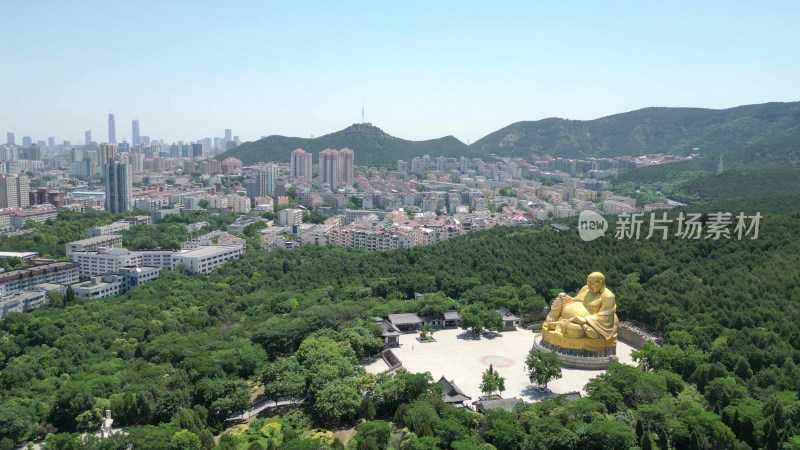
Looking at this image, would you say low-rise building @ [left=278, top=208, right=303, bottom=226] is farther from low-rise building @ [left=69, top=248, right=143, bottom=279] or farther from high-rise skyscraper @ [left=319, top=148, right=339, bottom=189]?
high-rise skyscraper @ [left=319, top=148, right=339, bottom=189]

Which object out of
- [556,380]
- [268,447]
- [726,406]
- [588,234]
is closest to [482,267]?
[588,234]

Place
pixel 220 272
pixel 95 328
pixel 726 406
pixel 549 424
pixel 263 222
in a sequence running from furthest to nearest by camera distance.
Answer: pixel 263 222 < pixel 220 272 < pixel 95 328 < pixel 726 406 < pixel 549 424

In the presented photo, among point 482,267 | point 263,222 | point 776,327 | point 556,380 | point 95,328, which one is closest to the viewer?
point 556,380

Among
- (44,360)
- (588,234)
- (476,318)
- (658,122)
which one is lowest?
→ (44,360)

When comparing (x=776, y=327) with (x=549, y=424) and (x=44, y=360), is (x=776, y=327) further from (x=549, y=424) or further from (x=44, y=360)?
(x=44, y=360)

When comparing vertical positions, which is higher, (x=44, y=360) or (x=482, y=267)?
(x=482, y=267)

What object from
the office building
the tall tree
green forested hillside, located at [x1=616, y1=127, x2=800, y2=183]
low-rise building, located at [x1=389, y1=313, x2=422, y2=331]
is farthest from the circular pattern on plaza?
green forested hillside, located at [x1=616, y1=127, x2=800, y2=183]

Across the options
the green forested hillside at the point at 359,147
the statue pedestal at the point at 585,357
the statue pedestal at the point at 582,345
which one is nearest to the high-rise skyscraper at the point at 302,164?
the green forested hillside at the point at 359,147

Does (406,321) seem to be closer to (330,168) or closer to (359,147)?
(330,168)

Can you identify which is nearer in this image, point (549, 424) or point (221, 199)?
point (549, 424)
